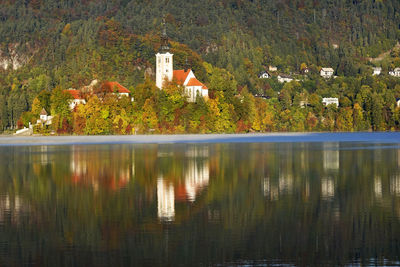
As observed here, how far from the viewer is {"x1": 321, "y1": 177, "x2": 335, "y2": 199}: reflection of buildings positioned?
33.2 m

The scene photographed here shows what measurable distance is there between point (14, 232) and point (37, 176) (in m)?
20.7

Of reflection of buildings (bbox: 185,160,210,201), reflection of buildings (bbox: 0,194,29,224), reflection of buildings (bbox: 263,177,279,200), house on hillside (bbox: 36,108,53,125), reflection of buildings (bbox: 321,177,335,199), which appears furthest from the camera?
house on hillside (bbox: 36,108,53,125)

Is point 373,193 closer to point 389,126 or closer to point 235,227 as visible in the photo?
point 235,227

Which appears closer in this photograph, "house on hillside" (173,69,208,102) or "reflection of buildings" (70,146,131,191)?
"reflection of buildings" (70,146,131,191)

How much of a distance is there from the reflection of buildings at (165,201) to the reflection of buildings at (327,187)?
7.97 metres

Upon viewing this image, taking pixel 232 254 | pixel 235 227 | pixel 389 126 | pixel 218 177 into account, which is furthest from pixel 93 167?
pixel 389 126

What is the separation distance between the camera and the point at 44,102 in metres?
150

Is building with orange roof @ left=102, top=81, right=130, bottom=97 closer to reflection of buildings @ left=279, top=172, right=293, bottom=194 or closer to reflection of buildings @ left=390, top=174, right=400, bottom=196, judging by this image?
reflection of buildings @ left=279, top=172, right=293, bottom=194

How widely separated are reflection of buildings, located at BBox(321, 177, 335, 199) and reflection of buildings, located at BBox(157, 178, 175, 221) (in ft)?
26.1

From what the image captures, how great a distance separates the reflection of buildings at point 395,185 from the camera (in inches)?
1335

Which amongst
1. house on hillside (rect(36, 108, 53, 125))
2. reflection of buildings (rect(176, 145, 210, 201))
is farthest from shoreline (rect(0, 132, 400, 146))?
reflection of buildings (rect(176, 145, 210, 201))

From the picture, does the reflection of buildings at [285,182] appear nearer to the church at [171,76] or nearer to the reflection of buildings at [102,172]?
the reflection of buildings at [102,172]

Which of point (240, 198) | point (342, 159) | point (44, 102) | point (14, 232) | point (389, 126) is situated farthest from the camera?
point (389, 126)

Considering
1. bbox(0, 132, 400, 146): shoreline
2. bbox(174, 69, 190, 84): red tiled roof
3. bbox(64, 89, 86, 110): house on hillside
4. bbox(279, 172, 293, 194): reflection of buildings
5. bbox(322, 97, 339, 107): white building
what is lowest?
bbox(279, 172, 293, 194): reflection of buildings
